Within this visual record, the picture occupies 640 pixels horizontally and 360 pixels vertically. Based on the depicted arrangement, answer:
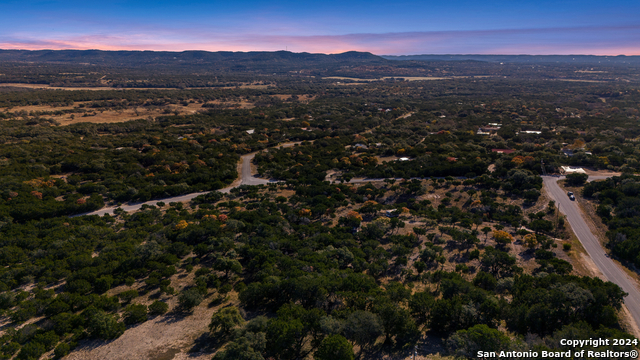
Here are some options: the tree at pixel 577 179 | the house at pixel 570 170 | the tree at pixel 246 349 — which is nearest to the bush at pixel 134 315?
the tree at pixel 246 349

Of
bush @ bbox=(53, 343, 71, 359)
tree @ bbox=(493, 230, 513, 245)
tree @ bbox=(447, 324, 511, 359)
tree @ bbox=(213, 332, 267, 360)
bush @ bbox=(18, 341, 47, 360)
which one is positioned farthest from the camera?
tree @ bbox=(493, 230, 513, 245)

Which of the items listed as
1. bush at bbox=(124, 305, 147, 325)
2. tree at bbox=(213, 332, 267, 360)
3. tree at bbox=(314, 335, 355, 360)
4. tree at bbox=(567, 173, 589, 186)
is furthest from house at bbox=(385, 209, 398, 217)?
tree at bbox=(567, 173, 589, 186)

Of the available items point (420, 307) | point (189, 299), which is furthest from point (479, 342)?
point (189, 299)

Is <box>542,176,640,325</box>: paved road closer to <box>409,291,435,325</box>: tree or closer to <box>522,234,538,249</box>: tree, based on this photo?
<box>522,234,538,249</box>: tree

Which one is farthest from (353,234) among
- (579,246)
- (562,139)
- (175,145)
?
(562,139)

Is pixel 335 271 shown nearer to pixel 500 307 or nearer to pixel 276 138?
pixel 500 307

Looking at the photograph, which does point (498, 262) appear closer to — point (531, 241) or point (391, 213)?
point (531, 241)
